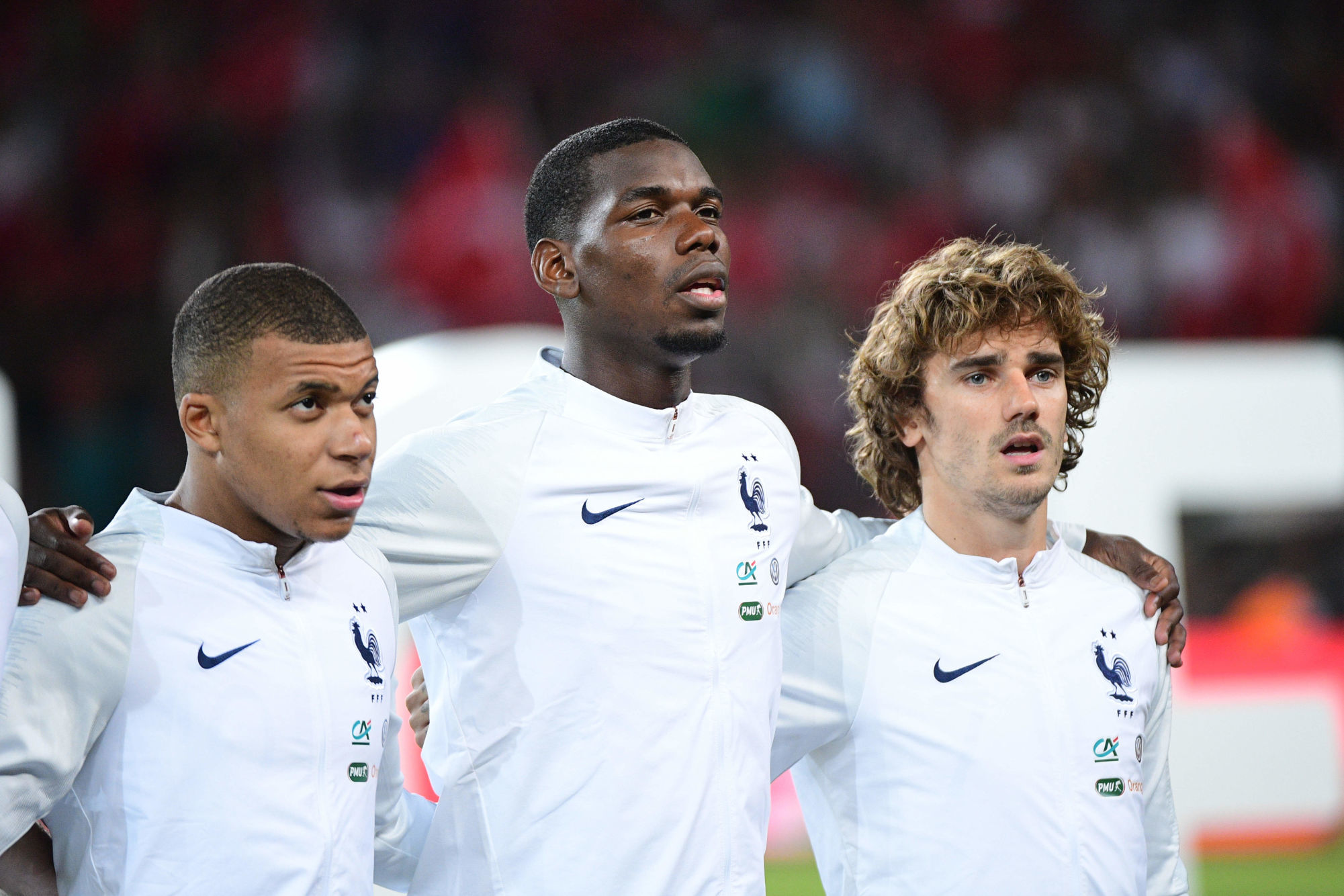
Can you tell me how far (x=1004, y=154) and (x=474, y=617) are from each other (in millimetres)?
9447

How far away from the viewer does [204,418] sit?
2449mm

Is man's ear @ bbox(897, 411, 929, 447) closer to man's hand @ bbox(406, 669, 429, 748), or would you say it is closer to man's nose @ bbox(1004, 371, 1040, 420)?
man's nose @ bbox(1004, 371, 1040, 420)

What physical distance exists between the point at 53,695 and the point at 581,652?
986 mm

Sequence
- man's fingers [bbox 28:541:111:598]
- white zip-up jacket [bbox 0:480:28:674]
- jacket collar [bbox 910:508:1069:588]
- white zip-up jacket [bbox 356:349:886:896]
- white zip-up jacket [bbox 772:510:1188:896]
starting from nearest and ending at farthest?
white zip-up jacket [bbox 0:480:28:674] < man's fingers [bbox 28:541:111:598] < white zip-up jacket [bbox 356:349:886:896] < white zip-up jacket [bbox 772:510:1188:896] < jacket collar [bbox 910:508:1069:588]

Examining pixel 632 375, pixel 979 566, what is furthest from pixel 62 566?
pixel 979 566

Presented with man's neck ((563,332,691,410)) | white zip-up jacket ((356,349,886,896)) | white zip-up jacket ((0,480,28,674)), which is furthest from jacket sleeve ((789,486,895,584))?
white zip-up jacket ((0,480,28,674))

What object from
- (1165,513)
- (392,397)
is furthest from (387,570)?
(1165,513)

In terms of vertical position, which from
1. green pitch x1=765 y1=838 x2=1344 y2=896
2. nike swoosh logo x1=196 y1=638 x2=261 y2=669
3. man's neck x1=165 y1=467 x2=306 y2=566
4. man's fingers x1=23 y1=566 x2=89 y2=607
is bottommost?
green pitch x1=765 y1=838 x2=1344 y2=896

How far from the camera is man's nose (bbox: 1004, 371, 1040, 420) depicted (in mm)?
3125

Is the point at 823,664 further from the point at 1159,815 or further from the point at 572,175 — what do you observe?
the point at 572,175

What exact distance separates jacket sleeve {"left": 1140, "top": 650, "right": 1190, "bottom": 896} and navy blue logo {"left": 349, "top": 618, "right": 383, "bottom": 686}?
178cm

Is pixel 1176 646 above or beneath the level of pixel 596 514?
beneath

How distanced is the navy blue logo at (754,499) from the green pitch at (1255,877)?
3577mm

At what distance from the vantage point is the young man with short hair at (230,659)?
2234 millimetres
